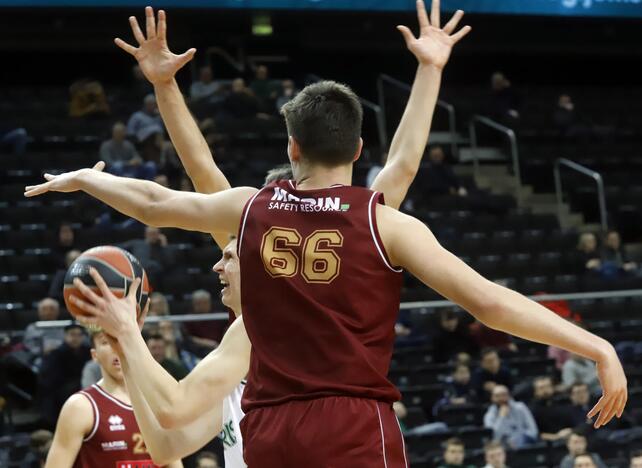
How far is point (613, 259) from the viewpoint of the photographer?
16.6m

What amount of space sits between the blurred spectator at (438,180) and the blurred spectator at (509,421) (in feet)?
17.6

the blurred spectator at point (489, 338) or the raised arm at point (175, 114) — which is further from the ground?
the raised arm at point (175, 114)

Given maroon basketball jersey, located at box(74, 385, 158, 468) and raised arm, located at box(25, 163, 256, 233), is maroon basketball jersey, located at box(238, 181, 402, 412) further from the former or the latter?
maroon basketball jersey, located at box(74, 385, 158, 468)

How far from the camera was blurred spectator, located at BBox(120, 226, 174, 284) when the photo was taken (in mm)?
13180

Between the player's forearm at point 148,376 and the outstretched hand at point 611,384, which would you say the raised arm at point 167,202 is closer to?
the player's forearm at point 148,376

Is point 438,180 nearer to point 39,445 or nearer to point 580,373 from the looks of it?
point 580,373

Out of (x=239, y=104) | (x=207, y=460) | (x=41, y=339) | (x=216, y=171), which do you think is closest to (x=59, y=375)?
(x=41, y=339)

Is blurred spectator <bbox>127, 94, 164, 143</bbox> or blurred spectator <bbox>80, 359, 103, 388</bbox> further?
blurred spectator <bbox>127, 94, 164, 143</bbox>

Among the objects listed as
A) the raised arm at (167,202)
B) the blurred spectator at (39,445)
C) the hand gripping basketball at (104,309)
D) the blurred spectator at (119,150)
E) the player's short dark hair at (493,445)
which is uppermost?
the blurred spectator at (119,150)

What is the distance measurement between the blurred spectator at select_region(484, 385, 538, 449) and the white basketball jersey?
827cm

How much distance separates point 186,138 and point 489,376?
29.7ft

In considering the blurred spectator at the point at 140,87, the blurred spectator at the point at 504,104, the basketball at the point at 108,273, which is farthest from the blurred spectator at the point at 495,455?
the blurred spectator at the point at 504,104

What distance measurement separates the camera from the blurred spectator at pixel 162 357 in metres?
10.5

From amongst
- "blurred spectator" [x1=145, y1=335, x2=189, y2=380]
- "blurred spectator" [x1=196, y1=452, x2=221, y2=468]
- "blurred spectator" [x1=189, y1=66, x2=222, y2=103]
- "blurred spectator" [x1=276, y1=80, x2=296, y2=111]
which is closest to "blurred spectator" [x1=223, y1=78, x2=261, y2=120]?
"blurred spectator" [x1=189, y1=66, x2=222, y2=103]
